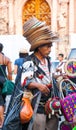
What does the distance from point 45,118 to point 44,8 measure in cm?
1907

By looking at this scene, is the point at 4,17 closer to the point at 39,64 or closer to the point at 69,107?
the point at 39,64

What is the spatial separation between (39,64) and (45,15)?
18768mm

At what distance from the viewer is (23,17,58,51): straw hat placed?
466 centimetres

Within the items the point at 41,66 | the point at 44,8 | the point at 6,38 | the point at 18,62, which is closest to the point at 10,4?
the point at 44,8

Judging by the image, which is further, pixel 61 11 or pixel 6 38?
pixel 61 11

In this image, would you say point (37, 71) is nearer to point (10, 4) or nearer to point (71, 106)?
point (71, 106)

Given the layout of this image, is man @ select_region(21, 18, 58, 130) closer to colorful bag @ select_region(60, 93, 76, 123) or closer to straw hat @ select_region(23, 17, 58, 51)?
straw hat @ select_region(23, 17, 58, 51)

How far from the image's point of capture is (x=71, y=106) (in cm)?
441

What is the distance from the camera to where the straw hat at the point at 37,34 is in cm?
466

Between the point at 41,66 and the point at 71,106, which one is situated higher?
the point at 41,66

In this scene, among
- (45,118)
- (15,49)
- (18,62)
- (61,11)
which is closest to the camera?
(45,118)

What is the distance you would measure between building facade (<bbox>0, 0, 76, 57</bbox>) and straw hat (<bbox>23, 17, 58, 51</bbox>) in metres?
16.7

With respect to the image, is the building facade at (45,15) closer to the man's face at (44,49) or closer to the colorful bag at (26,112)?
the man's face at (44,49)

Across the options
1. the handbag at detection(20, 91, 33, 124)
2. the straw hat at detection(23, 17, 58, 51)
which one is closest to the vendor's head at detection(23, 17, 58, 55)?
the straw hat at detection(23, 17, 58, 51)
